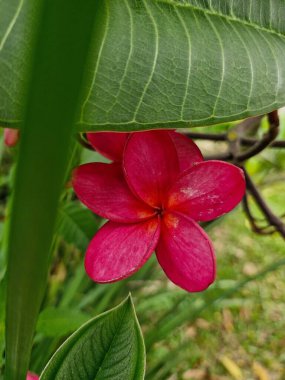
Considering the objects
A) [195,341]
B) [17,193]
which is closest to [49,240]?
[17,193]

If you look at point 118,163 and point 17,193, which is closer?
point 17,193

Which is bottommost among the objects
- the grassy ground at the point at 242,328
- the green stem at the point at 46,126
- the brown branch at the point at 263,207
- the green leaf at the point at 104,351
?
the grassy ground at the point at 242,328

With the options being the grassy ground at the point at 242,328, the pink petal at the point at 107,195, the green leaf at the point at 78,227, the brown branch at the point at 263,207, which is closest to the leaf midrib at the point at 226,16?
the pink petal at the point at 107,195

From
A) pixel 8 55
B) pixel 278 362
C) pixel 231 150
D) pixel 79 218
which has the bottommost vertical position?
pixel 278 362

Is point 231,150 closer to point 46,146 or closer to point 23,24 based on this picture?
point 23,24

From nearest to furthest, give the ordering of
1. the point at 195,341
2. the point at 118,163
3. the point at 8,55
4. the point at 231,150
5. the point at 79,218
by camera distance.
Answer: the point at 8,55, the point at 118,163, the point at 231,150, the point at 79,218, the point at 195,341

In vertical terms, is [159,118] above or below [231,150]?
above

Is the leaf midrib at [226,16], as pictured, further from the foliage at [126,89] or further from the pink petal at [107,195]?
the pink petal at [107,195]
